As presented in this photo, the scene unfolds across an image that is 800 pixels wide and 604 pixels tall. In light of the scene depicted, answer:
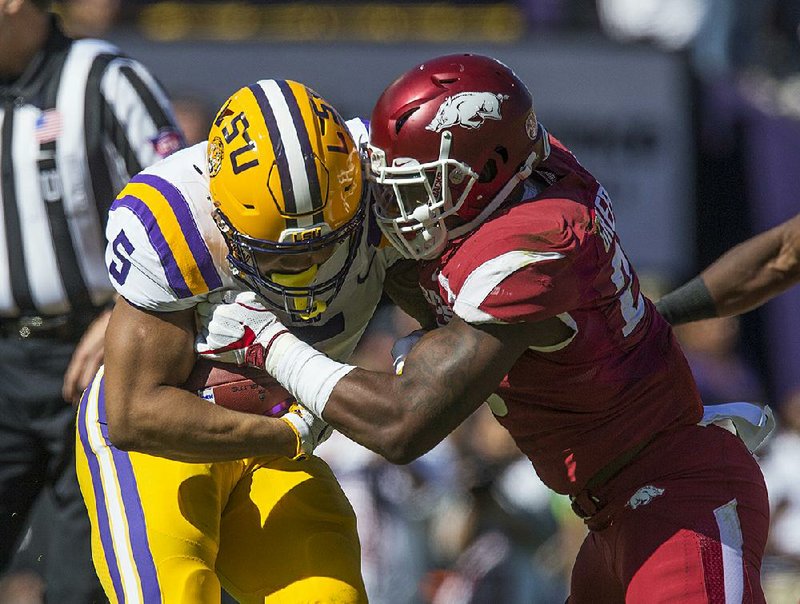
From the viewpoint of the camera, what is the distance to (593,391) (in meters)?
3.29

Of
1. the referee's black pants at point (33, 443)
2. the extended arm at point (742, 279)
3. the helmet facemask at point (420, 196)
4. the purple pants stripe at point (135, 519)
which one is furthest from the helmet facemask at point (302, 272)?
the referee's black pants at point (33, 443)

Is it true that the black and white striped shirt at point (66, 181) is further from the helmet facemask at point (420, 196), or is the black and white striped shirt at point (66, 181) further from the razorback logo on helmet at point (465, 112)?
the razorback logo on helmet at point (465, 112)

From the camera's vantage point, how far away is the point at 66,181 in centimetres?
445

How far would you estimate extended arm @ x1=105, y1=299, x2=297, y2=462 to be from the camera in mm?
3301

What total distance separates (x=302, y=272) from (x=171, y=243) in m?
0.30

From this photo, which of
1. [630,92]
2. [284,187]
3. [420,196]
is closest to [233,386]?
[284,187]

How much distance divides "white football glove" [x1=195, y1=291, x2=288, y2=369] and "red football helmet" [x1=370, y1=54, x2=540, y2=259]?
0.35 metres

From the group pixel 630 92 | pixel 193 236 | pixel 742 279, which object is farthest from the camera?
pixel 630 92

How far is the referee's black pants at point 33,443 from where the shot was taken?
14.4 feet

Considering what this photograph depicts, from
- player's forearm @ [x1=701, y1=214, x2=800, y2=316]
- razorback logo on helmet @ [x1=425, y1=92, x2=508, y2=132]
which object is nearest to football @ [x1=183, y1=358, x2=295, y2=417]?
razorback logo on helmet @ [x1=425, y1=92, x2=508, y2=132]

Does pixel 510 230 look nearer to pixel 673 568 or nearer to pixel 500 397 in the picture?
pixel 500 397

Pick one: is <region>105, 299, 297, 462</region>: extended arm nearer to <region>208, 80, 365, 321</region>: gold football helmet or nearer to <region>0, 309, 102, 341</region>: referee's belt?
<region>208, 80, 365, 321</region>: gold football helmet

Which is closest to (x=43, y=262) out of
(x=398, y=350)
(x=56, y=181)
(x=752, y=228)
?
(x=56, y=181)

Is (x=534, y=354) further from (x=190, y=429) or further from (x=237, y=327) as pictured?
(x=190, y=429)
